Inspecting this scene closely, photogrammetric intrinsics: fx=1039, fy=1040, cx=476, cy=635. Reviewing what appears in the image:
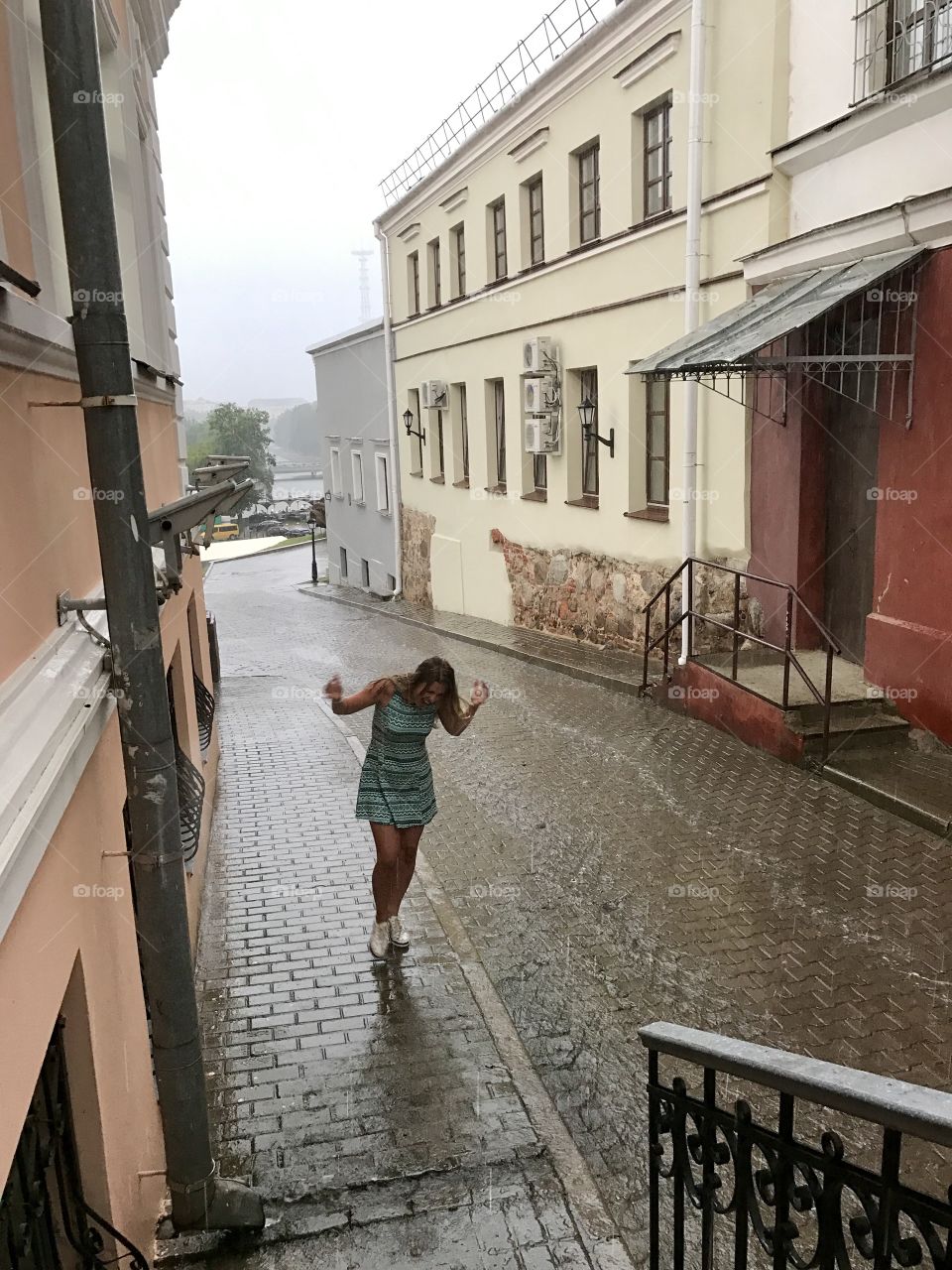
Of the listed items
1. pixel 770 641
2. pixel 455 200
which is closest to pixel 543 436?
pixel 770 641

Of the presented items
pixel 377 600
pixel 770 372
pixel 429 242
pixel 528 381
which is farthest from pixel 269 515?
pixel 770 372

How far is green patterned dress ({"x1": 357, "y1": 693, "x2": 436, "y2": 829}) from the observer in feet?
18.5

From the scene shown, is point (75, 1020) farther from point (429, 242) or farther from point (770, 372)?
point (429, 242)

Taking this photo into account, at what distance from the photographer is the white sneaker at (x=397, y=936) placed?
6062mm

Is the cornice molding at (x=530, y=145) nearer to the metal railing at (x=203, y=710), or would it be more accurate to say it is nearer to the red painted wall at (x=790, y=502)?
the red painted wall at (x=790, y=502)

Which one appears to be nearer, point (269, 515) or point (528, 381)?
point (528, 381)

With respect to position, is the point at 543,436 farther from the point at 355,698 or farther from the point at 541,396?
the point at 355,698

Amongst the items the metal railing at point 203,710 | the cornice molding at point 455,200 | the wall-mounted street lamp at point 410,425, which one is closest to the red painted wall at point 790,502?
the metal railing at point 203,710

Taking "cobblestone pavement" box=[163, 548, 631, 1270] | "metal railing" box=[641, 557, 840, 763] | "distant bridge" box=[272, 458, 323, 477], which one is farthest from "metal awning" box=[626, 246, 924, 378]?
"distant bridge" box=[272, 458, 323, 477]

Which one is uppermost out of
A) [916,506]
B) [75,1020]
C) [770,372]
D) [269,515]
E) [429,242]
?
[429,242]

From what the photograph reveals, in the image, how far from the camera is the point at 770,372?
405 inches

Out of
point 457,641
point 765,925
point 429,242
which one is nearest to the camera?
point 765,925

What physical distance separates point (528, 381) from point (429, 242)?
730 centimetres

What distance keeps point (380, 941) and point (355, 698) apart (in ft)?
5.20
